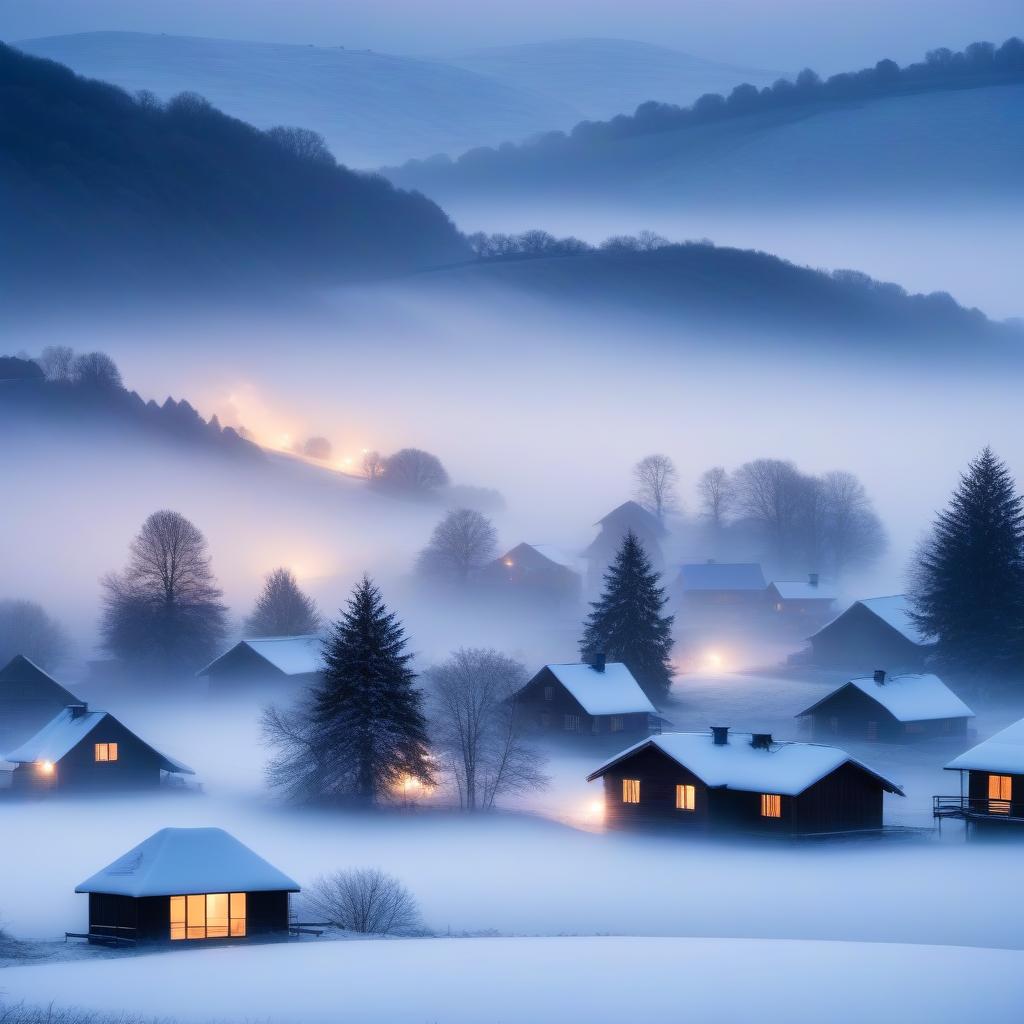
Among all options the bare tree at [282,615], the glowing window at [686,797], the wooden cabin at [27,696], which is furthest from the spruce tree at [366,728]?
the bare tree at [282,615]

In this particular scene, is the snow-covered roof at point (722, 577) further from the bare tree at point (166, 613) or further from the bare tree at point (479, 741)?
the bare tree at point (479, 741)

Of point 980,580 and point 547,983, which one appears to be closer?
point 547,983

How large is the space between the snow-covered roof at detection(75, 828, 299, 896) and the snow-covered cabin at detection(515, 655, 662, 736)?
39644 millimetres

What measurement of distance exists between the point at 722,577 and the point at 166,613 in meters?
50.7

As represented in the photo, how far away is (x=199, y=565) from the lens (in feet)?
385

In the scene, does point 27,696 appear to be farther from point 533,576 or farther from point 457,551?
point 457,551

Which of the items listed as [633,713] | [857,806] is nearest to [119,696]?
[633,713]

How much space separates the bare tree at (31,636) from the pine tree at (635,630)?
142 ft

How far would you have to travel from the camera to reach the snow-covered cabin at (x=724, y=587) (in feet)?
453

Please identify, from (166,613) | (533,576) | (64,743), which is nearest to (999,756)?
(64,743)

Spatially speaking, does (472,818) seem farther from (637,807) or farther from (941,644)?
(941,644)

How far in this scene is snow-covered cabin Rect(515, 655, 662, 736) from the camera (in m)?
85.1

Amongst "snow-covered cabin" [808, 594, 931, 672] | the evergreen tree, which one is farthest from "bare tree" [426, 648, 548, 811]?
"snow-covered cabin" [808, 594, 931, 672]

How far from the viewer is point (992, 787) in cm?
6394
